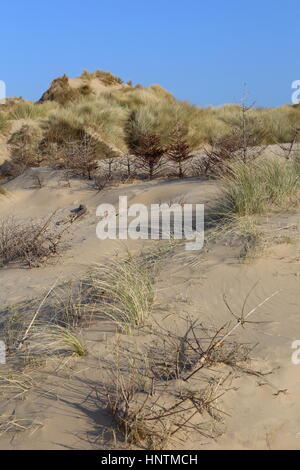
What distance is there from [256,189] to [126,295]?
2.29 m

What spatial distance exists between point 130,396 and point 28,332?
1241 mm

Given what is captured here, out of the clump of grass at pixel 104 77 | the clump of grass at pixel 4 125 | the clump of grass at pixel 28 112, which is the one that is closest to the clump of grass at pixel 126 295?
the clump of grass at pixel 4 125

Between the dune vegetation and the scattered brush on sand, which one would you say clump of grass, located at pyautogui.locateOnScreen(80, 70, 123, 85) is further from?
the scattered brush on sand

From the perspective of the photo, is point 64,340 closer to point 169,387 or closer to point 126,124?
point 169,387

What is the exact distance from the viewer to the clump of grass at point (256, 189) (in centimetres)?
508

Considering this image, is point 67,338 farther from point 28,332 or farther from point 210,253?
point 210,253

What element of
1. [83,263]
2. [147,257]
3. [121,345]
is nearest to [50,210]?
[83,263]

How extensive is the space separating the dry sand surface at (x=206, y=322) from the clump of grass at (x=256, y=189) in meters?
0.28

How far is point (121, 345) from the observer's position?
3.12 meters

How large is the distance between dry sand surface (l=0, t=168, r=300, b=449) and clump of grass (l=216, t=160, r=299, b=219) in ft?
0.91

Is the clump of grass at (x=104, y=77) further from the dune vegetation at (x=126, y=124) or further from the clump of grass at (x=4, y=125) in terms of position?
the clump of grass at (x=4, y=125)

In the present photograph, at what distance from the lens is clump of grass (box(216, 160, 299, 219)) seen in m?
5.08

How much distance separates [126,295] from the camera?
138 inches

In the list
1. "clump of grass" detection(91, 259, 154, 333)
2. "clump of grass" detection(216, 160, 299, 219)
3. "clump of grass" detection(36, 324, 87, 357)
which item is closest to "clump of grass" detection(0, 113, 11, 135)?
"clump of grass" detection(216, 160, 299, 219)
